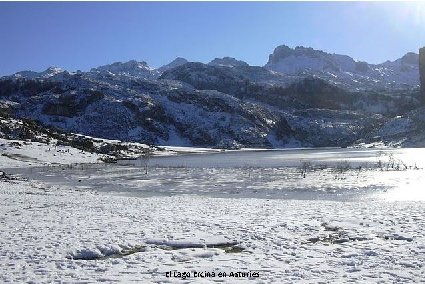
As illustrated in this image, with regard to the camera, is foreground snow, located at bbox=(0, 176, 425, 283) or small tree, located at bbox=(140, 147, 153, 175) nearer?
foreground snow, located at bbox=(0, 176, 425, 283)

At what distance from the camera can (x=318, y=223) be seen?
21.8 metres

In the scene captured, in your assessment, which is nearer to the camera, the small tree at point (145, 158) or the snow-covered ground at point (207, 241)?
the snow-covered ground at point (207, 241)

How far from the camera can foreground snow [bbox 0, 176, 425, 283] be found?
45.3 feet

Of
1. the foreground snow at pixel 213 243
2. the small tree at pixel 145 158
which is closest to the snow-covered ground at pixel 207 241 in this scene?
the foreground snow at pixel 213 243

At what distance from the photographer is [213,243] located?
17938mm

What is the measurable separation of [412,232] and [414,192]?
860 inches

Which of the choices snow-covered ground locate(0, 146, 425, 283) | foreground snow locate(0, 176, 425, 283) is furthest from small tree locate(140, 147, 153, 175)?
foreground snow locate(0, 176, 425, 283)

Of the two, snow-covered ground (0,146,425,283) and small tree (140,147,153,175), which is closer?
snow-covered ground (0,146,425,283)

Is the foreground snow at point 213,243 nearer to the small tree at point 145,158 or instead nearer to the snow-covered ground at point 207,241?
the snow-covered ground at point 207,241

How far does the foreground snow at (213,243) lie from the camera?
1382 centimetres

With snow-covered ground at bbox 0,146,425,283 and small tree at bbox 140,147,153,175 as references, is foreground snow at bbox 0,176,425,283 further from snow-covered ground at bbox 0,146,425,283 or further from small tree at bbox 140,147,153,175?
small tree at bbox 140,147,153,175

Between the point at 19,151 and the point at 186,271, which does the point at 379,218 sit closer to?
the point at 186,271

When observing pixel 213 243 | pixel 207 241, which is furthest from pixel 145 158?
pixel 213 243

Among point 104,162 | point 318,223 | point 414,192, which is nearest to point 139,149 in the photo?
point 104,162
